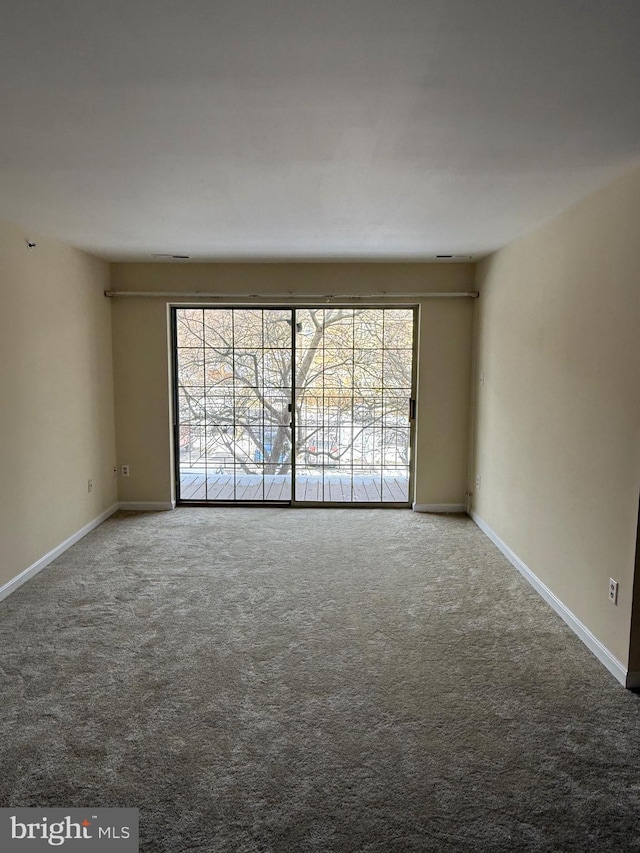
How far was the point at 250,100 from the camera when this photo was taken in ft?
5.83

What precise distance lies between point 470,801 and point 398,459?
3.75 m

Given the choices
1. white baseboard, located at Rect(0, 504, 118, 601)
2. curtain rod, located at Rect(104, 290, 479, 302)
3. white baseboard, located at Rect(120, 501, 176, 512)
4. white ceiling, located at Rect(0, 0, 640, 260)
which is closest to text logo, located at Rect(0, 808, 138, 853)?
white baseboard, located at Rect(0, 504, 118, 601)

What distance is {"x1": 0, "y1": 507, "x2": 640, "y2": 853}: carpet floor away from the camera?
5.61 feet

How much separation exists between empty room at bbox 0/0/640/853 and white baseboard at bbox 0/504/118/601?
0.03 metres

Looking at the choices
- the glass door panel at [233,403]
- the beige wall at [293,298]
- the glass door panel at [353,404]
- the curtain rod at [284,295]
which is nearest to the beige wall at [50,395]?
the beige wall at [293,298]

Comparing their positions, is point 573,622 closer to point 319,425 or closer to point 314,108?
point 314,108

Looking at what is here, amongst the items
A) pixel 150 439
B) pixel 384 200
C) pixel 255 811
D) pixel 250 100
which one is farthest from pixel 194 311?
pixel 255 811

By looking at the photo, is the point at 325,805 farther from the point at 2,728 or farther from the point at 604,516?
the point at 604,516

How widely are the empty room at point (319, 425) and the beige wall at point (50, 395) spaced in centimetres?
3

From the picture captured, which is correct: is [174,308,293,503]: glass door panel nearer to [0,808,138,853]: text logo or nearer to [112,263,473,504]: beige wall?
[112,263,473,504]: beige wall

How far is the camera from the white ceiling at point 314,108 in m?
1.36

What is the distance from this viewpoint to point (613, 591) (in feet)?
8.30

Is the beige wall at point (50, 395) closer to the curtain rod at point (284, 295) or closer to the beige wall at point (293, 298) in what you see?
the beige wall at point (293, 298)

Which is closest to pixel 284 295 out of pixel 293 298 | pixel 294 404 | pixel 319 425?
pixel 293 298
